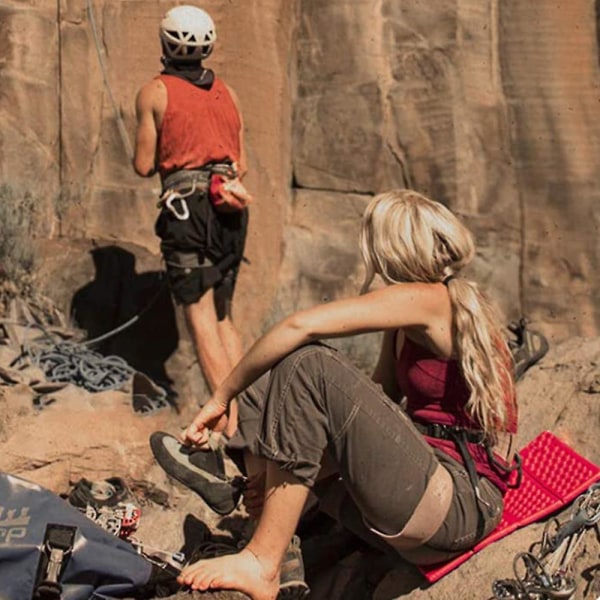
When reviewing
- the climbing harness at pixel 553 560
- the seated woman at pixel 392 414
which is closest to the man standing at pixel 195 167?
the seated woman at pixel 392 414

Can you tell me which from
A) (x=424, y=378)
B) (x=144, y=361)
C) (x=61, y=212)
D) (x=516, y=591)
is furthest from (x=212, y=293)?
(x=516, y=591)

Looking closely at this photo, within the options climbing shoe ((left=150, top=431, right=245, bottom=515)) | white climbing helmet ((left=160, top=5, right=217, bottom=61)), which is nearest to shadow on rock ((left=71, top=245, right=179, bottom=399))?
white climbing helmet ((left=160, top=5, right=217, bottom=61))

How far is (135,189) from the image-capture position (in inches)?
248

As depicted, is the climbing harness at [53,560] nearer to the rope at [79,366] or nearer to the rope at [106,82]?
the rope at [79,366]

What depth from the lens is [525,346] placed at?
5332mm

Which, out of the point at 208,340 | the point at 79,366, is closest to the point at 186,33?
the point at 208,340

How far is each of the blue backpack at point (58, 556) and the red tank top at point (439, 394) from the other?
920 mm

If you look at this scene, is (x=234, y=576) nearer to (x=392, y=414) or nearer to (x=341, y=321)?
(x=392, y=414)

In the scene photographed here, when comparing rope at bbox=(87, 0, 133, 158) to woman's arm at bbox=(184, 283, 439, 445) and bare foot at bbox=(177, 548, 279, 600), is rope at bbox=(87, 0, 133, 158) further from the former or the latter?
bare foot at bbox=(177, 548, 279, 600)

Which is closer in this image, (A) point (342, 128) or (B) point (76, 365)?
(B) point (76, 365)

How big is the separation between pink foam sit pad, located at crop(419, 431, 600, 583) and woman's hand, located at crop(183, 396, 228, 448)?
77 centimetres

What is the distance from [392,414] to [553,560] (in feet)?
2.06

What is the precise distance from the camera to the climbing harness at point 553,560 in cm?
335

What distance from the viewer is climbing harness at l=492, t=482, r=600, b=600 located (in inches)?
132
